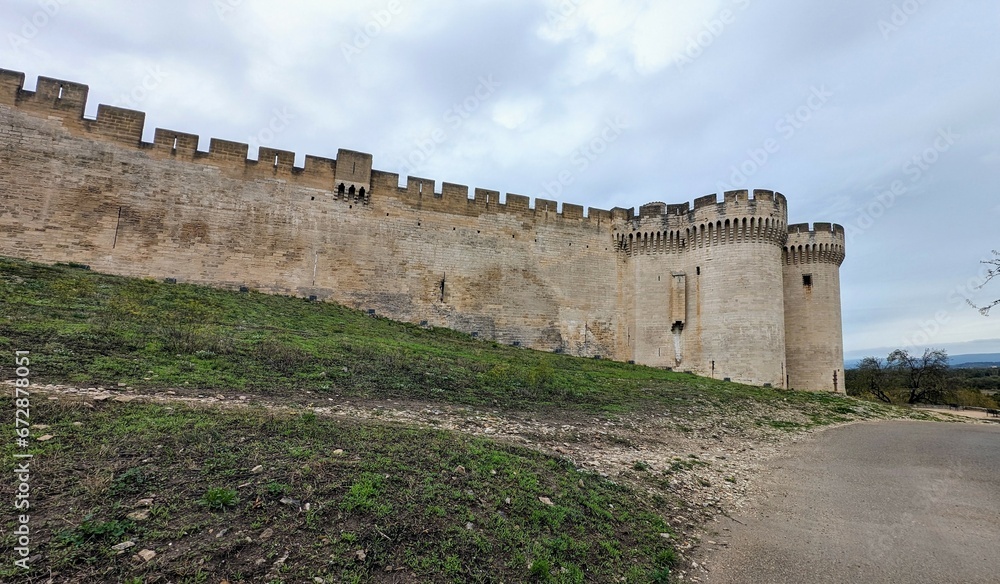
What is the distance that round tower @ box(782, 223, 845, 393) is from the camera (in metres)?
25.1

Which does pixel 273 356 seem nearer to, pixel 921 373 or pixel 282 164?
pixel 282 164

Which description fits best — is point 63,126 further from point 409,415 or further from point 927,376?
point 927,376

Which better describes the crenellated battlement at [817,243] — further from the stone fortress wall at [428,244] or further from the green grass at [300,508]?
the green grass at [300,508]

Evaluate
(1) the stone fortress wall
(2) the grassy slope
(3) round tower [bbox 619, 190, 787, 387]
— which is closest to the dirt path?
(2) the grassy slope

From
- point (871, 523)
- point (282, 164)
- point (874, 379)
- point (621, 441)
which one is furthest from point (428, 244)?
point (874, 379)

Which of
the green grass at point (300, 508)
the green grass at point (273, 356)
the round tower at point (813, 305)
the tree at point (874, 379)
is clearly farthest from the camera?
the tree at point (874, 379)

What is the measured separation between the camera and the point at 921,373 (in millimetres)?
31953

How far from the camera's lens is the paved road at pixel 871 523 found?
15.5 ft

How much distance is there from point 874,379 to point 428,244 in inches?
1394

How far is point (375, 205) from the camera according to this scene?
22344 mm

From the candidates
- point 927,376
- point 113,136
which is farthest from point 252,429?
point 927,376

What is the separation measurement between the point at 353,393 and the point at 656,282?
20.9 metres

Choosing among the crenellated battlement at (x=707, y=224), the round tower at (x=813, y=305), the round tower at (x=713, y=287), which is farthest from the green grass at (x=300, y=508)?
the round tower at (x=813, y=305)

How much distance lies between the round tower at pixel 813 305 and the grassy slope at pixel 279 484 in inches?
869
